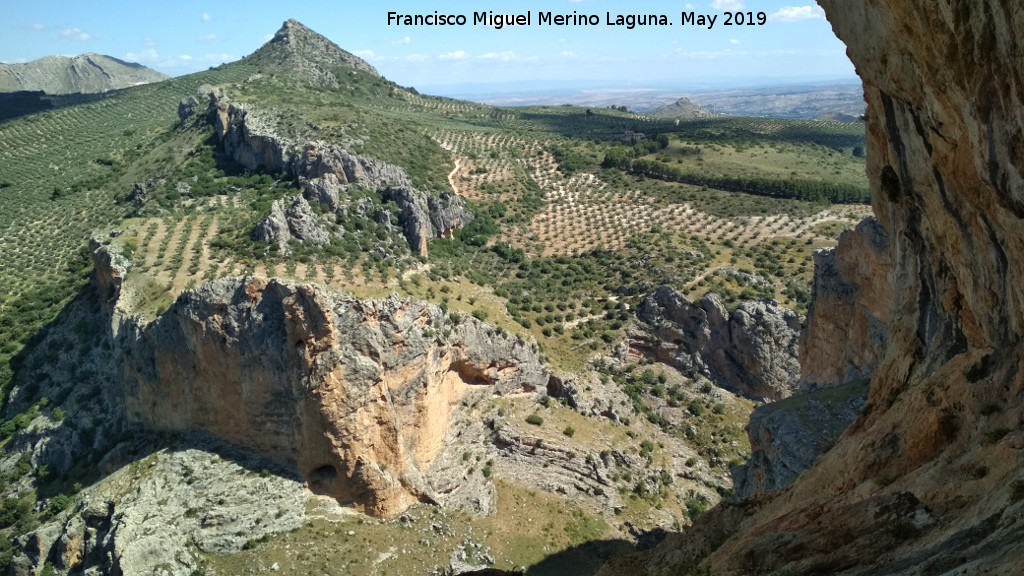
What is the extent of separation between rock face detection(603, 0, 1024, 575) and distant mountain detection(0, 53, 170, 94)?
187969mm

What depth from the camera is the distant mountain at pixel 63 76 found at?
518 ft

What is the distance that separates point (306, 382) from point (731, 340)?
3079 cm

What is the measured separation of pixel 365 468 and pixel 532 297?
807 inches

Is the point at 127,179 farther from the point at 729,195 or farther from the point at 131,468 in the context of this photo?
the point at 729,195

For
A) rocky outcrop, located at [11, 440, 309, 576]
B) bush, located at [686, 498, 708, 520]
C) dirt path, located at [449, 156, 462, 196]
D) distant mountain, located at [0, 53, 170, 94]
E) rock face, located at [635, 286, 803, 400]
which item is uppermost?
distant mountain, located at [0, 53, 170, 94]

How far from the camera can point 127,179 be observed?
59.5 meters

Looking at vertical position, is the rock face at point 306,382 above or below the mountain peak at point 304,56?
below

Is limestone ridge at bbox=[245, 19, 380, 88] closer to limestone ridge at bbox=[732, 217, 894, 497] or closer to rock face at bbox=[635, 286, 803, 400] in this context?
rock face at bbox=[635, 286, 803, 400]

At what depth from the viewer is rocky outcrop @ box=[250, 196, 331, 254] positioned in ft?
127

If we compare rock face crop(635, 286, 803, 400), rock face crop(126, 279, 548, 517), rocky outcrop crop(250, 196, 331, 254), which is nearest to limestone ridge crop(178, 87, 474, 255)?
rocky outcrop crop(250, 196, 331, 254)

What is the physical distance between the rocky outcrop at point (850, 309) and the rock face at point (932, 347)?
1219cm

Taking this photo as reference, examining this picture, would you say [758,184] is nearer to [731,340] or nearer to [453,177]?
[731,340]

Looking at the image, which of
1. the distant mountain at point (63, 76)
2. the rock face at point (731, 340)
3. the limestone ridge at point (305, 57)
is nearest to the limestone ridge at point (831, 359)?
the rock face at point (731, 340)

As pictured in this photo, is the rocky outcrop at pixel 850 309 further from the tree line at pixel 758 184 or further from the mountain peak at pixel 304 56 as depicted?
the mountain peak at pixel 304 56
